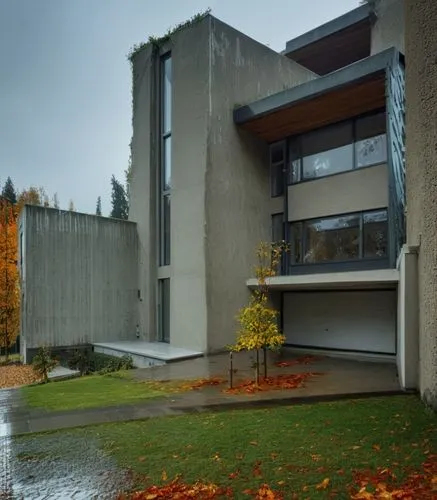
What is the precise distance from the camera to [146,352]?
48.1 ft

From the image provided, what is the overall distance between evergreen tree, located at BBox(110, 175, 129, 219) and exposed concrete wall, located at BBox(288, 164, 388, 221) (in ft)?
181

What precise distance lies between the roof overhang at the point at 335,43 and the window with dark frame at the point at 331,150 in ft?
21.0

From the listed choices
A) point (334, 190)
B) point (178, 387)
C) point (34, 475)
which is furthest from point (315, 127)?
point (34, 475)

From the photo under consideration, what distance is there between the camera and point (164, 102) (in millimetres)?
18406

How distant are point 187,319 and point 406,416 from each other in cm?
1028

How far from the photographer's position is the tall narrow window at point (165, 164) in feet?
59.5

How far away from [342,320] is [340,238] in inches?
111

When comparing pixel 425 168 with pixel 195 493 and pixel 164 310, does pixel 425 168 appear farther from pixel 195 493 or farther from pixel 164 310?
pixel 164 310

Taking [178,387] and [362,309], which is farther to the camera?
[362,309]

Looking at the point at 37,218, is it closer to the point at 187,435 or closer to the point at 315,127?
the point at 315,127

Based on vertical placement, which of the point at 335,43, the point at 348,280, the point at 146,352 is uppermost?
the point at 335,43

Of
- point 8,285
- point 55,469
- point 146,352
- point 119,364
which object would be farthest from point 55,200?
point 55,469

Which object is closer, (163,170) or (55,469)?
(55,469)

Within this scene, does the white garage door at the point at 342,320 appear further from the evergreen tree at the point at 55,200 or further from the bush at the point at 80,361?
the evergreen tree at the point at 55,200
